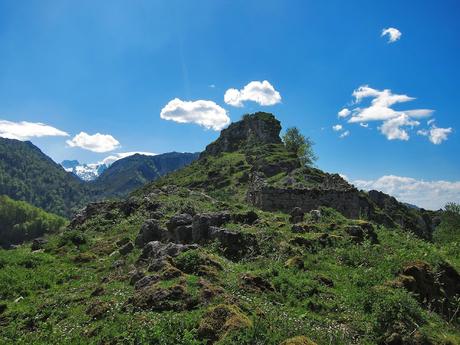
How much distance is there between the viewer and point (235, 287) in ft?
61.4

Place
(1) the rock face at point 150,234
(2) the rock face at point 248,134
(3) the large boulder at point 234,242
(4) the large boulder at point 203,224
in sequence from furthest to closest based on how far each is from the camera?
1. (2) the rock face at point 248,134
2. (1) the rock face at point 150,234
3. (4) the large boulder at point 203,224
4. (3) the large boulder at point 234,242

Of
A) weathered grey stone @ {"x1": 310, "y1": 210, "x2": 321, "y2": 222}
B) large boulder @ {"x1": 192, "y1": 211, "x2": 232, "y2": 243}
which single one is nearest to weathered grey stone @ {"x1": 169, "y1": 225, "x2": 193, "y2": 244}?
large boulder @ {"x1": 192, "y1": 211, "x2": 232, "y2": 243}

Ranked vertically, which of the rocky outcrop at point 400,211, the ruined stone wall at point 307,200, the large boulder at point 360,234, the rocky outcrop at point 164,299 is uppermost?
the rocky outcrop at point 400,211

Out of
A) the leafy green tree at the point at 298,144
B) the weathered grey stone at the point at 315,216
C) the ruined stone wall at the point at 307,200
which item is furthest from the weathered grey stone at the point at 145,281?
the leafy green tree at the point at 298,144

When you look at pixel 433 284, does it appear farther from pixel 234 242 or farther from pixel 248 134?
pixel 248 134

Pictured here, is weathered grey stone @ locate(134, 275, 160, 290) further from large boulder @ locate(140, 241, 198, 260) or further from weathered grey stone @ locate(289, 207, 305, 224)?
weathered grey stone @ locate(289, 207, 305, 224)

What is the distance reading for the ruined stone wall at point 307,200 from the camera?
49094 mm

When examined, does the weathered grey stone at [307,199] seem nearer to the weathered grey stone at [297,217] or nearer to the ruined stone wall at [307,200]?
the ruined stone wall at [307,200]

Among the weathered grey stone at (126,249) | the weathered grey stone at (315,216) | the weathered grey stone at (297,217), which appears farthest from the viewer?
the weathered grey stone at (315,216)

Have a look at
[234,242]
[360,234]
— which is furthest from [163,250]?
[360,234]

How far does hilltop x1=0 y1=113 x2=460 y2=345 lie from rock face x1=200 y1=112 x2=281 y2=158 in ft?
367

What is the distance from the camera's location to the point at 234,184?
323ft

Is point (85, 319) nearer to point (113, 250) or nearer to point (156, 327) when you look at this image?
point (156, 327)

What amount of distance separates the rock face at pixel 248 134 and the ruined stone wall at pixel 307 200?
9481 cm
